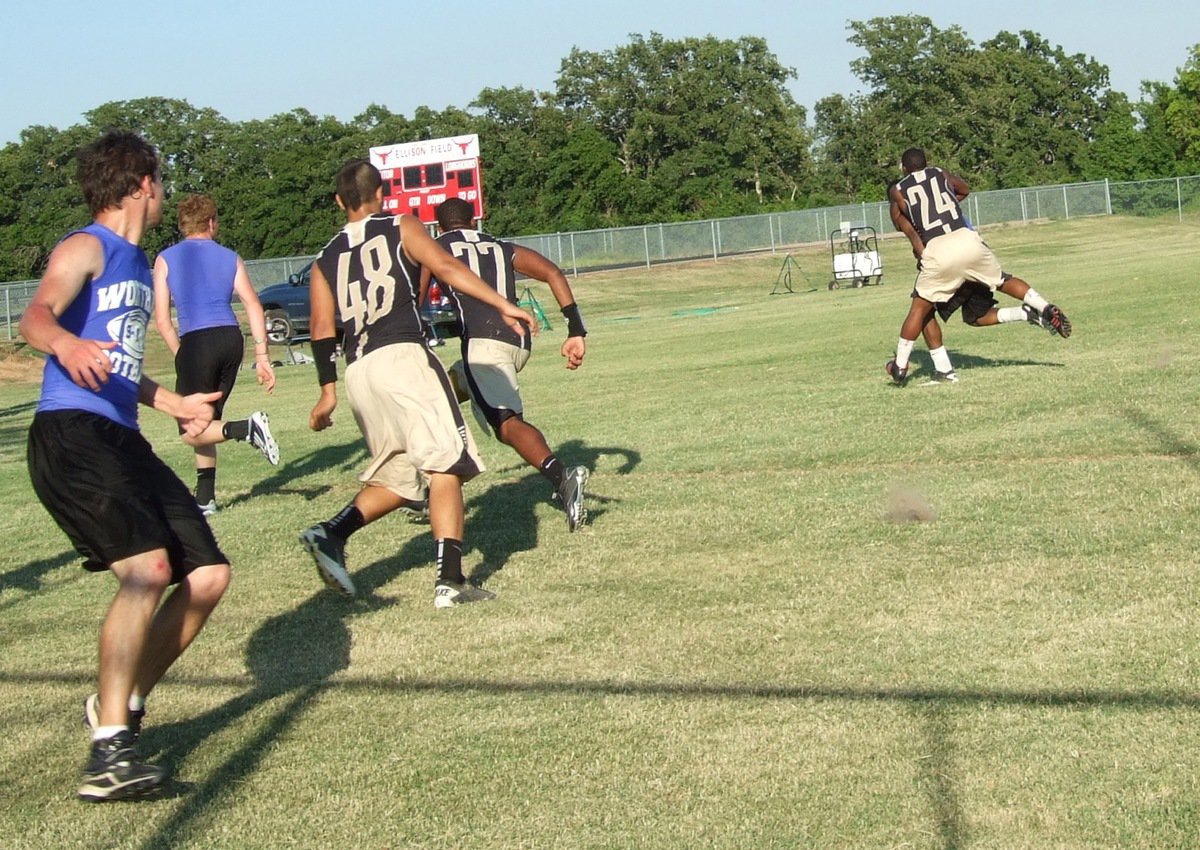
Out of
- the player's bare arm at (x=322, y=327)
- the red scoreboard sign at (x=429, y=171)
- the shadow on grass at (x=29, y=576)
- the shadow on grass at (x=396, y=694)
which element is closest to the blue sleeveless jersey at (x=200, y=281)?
the shadow on grass at (x=29, y=576)

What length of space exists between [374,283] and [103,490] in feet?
7.75

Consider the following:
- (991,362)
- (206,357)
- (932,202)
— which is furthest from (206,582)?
(991,362)

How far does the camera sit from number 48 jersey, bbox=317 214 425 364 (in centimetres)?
650

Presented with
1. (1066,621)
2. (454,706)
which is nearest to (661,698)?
(454,706)

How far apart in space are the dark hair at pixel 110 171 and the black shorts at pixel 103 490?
703mm

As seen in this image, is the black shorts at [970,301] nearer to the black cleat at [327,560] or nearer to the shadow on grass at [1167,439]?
the shadow on grass at [1167,439]

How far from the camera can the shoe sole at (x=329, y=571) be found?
6414mm

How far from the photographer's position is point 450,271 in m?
6.21

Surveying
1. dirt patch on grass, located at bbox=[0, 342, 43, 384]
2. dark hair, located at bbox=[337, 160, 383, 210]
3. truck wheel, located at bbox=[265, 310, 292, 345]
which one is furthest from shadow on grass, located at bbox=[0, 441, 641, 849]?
truck wheel, located at bbox=[265, 310, 292, 345]

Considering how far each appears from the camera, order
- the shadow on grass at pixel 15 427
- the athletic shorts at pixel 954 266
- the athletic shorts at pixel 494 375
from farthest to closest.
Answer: the shadow on grass at pixel 15 427 < the athletic shorts at pixel 954 266 < the athletic shorts at pixel 494 375

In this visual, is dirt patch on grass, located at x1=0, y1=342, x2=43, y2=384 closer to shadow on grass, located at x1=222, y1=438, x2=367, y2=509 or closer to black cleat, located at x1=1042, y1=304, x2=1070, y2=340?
shadow on grass, located at x1=222, y1=438, x2=367, y2=509

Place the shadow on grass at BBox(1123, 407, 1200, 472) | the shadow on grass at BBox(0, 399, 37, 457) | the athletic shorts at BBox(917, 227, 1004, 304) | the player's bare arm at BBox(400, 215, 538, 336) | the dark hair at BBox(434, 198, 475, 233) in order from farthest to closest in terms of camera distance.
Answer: the shadow on grass at BBox(0, 399, 37, 457) < the athletic shorts at BBox(917, 227, 1004, 304) < the dark hair at BBox(434, 198, 475, 233) < the shadow on grass at BBox(1123, 407, 1200, 472) < the player's bare arm at BBox(400, 215, 538, 336)

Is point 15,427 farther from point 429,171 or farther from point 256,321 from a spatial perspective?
point 429,171

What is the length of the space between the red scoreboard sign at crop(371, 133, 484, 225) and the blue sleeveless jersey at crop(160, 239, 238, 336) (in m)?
29.5
